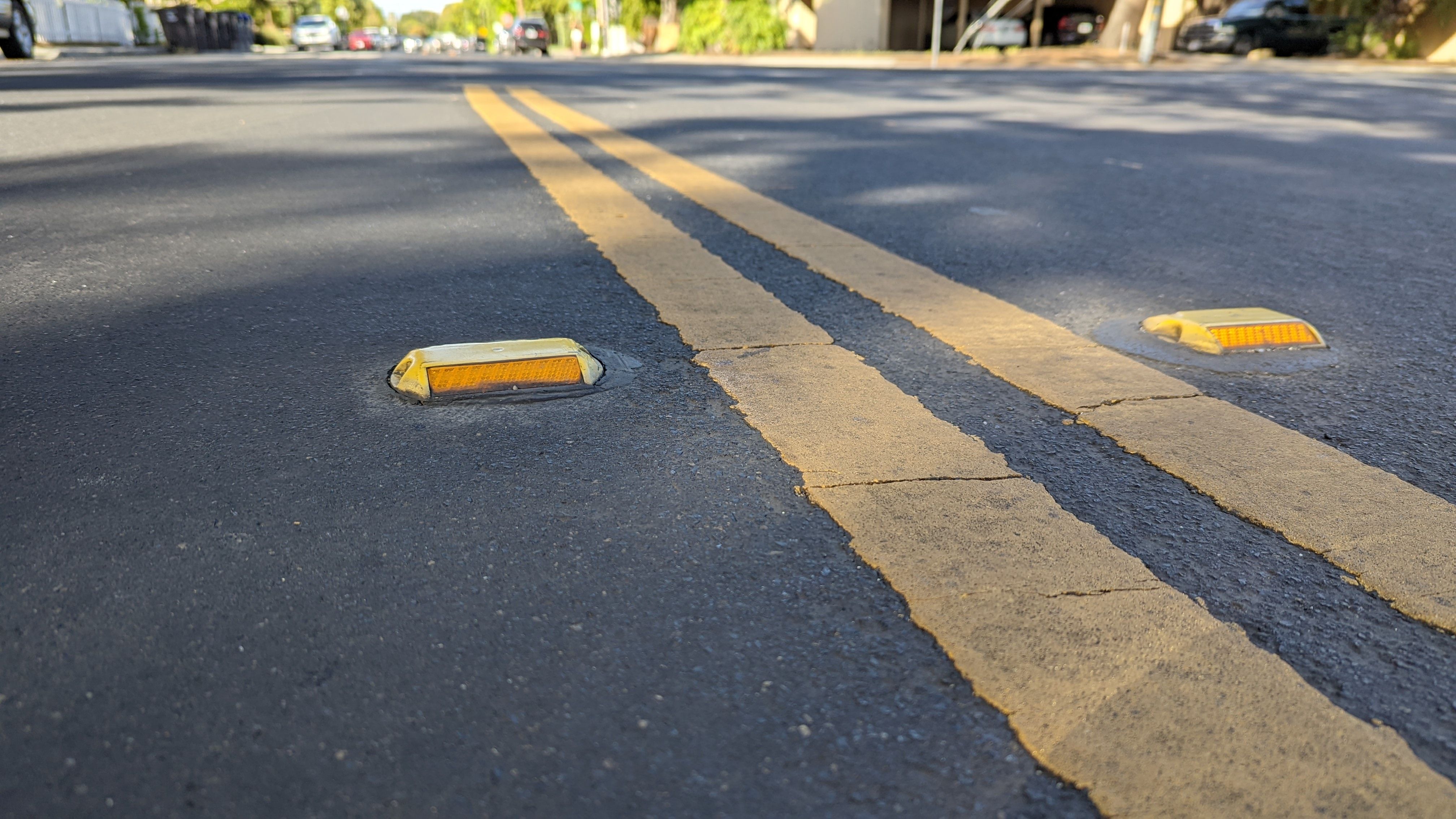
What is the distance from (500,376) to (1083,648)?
1.39m

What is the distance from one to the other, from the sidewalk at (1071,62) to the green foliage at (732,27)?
207 inches

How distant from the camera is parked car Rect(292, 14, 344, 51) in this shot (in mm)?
37750

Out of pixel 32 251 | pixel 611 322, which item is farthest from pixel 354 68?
pixel 611 322

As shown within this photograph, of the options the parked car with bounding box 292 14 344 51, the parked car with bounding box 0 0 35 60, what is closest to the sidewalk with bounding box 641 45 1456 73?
the parked car with bounding box 0 0 35 60

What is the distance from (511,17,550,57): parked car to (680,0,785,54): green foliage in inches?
235

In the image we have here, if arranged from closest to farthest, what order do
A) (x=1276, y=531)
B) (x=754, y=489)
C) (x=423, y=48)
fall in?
(x=1276, y=531) → (x=754, y=489) → (x=423, y=48)

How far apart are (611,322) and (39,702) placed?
5.72 ft

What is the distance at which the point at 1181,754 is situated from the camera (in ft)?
3.71

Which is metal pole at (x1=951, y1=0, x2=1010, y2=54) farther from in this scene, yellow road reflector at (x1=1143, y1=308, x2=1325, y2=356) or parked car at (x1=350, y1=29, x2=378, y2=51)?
parked car at (x1=350, y1=29, x2=378, y2=51)

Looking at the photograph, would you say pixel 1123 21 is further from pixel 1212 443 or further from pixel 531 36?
pixel 1212 443

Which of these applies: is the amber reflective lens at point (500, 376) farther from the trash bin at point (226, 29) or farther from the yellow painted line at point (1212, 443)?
the trash bin at point (226, 29)

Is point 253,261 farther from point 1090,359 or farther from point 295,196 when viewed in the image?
point 1090,359

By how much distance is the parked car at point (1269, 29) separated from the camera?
22125 millimetres

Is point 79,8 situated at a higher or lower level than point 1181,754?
higher
